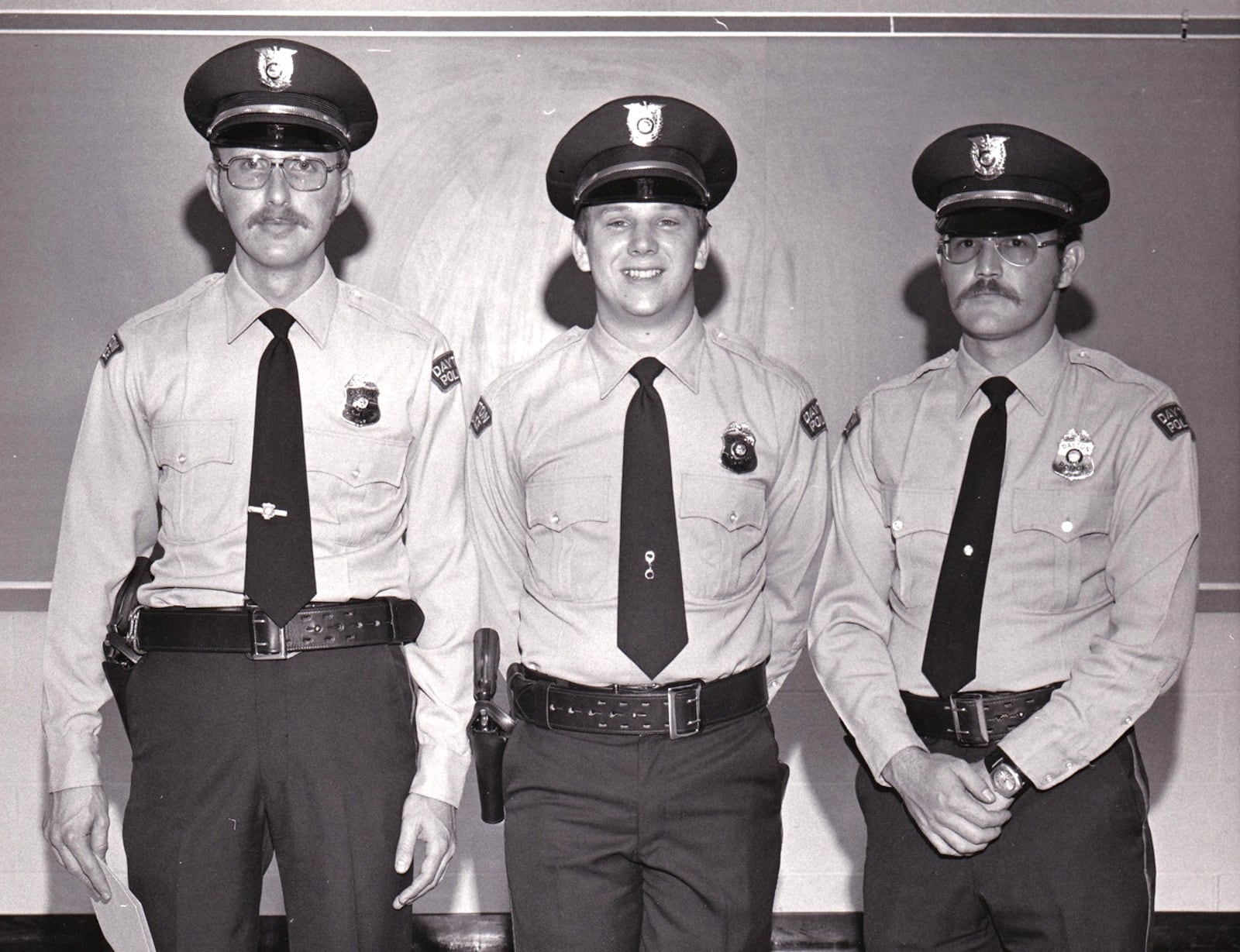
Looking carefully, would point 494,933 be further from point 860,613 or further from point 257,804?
point 860,613

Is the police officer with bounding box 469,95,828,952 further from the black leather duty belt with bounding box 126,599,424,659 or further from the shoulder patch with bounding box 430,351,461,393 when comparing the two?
the black leather duty belt with bounding box 126,599,424,659

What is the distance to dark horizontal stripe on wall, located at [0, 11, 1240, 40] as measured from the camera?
309 centimetres

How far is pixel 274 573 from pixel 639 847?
0.76 meters

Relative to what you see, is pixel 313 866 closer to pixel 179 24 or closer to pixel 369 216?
pixel 369 216

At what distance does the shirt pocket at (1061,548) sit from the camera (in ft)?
7.10

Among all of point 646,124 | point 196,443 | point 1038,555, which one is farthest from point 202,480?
point 1038,555

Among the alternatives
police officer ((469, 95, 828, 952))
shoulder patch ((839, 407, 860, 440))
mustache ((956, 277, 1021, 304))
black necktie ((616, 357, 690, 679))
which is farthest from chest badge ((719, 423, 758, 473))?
mustache ((956, 277, 1021, 304))

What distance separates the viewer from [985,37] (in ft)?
10.2

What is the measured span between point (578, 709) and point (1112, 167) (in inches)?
77.7

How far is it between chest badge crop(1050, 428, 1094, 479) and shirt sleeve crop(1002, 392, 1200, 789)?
0.05 m

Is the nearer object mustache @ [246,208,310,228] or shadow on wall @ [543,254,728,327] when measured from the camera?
mustache @ [246,208,310,228]

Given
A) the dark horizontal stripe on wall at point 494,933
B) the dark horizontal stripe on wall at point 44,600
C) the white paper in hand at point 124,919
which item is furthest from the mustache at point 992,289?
the dark horizontal stripe on wall at point 494,933

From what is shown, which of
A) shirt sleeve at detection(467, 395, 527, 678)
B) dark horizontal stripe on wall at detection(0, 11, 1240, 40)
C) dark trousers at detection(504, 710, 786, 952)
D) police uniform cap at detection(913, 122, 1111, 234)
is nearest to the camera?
dark trousers at detection(504, 710, 786, 952)

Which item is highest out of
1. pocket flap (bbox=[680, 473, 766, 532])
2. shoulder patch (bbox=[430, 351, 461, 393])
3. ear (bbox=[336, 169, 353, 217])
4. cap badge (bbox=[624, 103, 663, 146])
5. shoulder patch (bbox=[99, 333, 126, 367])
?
cap badge (bbox=[624, 103, 663, 146])
